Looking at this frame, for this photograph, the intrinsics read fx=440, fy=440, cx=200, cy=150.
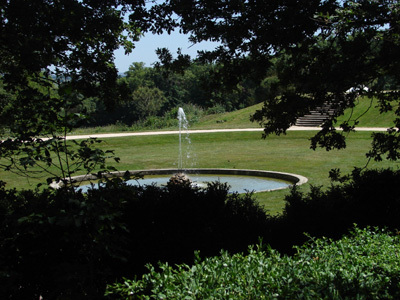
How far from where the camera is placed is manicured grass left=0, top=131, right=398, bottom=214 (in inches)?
530

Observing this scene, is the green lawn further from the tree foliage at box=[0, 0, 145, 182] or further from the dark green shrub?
the dark green shrub

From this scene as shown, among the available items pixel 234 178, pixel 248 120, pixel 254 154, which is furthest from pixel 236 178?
pixel 248 120

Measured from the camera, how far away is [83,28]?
265 inches

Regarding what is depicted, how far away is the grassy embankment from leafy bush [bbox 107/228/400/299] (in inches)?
197

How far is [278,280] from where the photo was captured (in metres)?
3.11

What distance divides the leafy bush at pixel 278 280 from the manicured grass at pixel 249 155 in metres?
5.09

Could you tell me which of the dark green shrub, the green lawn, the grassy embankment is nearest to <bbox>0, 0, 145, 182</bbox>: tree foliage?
the dark green shrub

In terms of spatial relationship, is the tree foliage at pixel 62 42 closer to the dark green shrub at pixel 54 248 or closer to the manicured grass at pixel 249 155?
the dark green shrub at pixel 54 248

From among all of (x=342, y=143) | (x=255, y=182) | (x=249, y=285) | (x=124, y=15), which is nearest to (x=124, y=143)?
(x=255, y=182)

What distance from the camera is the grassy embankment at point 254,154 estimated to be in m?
13.5

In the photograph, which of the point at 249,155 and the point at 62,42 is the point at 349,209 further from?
the point at 249,155

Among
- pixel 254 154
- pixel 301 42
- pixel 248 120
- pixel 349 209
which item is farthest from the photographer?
pixel 248 120

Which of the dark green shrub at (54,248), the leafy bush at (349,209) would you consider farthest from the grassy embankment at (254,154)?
the dark green shrub at (54,248)

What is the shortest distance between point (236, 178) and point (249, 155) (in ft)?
15.5
